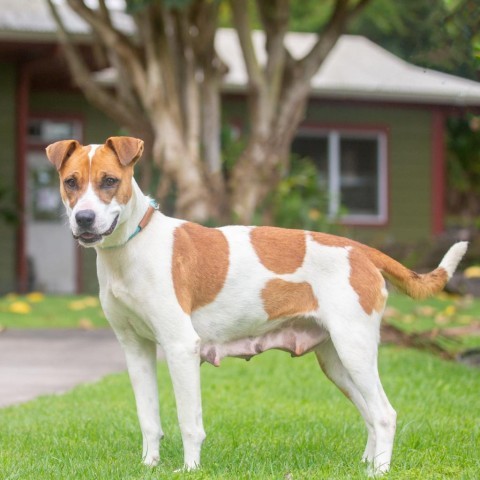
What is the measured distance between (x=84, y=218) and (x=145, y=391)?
1119 millimetres

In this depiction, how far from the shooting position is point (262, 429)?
22.4 feet

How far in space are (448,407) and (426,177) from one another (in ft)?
53.0

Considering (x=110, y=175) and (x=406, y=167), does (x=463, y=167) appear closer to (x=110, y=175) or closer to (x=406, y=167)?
(x=406, y=167)

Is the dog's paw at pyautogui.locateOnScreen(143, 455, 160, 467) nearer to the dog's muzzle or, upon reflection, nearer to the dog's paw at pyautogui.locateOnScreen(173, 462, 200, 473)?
the dog's paw at pyautogui.locateOnScreen(173, 462, 200, 473)

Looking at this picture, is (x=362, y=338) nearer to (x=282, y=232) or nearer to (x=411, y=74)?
(x=282, y=232)

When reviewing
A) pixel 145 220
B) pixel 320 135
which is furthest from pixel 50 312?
pixel 145 220

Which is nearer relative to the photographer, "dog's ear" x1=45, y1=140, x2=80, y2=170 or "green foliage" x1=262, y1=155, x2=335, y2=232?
"dog's ear" x1=45, y1=140, x2=80, y2=170

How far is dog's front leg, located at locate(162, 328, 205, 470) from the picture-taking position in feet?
18.0

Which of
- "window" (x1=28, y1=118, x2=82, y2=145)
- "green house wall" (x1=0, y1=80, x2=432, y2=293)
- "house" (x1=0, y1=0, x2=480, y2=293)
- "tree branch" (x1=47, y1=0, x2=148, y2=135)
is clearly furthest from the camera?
"green house wall" (x1=0, y1=80, x2=432, y2=293)

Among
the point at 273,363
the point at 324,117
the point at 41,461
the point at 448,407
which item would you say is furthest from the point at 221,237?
the point at 324,117

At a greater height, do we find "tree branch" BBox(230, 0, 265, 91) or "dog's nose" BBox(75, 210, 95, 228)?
"tree branch" BBox(230, 0, 265, 91)

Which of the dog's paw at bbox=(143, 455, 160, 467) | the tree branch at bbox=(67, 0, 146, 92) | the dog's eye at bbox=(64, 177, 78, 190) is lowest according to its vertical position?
the dog's paw at bbox=(143, 455, 160, 467)

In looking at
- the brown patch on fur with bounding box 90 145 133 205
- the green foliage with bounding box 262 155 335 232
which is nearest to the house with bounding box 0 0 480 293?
the green foliage with bounding box 262 155 335 232

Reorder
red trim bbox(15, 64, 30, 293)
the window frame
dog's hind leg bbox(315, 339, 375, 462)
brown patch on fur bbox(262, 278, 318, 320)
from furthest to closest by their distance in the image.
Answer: the window frame, red trim bbox(15, 64, 30, 293), dog's hind leg bbox(315, 339, 375, 462), brown patch on fur bbox(262, 278, 318, 320)
